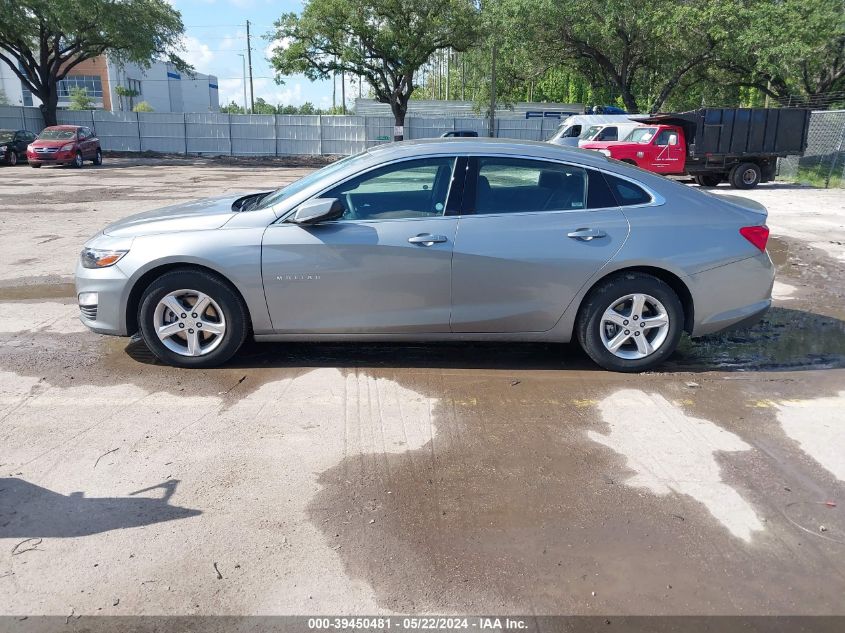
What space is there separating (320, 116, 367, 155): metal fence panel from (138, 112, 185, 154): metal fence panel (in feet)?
25.6

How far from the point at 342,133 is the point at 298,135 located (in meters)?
2.39

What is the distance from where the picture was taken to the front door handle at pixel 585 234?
16.1 feet

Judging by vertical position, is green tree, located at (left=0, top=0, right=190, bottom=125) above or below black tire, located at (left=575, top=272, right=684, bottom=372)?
above

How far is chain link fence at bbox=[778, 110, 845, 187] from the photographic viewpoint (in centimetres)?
2303

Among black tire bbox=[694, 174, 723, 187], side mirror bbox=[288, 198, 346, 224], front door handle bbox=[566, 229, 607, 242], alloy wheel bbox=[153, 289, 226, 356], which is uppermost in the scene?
side mirror bbox=[288, 198, 346, 224]

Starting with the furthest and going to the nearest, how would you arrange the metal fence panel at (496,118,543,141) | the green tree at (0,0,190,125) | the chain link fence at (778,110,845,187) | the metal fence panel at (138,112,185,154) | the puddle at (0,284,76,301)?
the metal fence panel at (496,118,543,141) < the metal fence panel at (138,112,185,154) < the green tree at (0,0,190,125) < the chain link fence at (778,110,845,187) < the puddle at (0,284,76,301)

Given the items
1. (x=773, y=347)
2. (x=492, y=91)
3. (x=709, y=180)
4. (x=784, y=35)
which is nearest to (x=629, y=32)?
(x=784, y=35)

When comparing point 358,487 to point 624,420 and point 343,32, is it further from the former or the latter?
point 343,32

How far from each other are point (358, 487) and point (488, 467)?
2.35ft

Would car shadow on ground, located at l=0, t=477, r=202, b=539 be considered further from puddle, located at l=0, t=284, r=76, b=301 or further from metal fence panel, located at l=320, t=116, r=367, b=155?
metal fence panel, located at l=320, t=116, r=367, b=155

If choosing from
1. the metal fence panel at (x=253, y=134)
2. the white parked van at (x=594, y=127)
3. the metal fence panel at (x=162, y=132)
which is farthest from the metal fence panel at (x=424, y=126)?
the white parked van at (x=594, y=127)

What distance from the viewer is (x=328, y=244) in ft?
15.9

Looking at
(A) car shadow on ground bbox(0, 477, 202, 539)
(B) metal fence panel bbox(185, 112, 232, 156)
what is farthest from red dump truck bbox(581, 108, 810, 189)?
(B) metal fence panel bbox(185, 112, 232, 156)

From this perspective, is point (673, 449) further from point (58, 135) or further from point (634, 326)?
point (58, 135)
